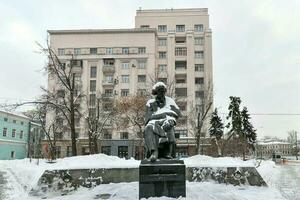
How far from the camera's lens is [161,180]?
7.32 metres

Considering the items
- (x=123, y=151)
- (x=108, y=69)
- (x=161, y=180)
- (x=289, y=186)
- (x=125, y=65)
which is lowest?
(x=123, y=151)

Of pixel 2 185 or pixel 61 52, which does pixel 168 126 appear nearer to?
pixel 2 185

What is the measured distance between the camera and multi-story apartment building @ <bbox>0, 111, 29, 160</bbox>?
47125mm

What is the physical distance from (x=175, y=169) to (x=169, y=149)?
564 mm

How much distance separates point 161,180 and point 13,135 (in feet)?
157

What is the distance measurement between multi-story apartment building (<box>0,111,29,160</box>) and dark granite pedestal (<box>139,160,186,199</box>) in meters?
A: 42.3

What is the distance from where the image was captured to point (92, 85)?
54875 millimetres

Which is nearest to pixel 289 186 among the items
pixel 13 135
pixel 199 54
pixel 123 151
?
pixel 123 151

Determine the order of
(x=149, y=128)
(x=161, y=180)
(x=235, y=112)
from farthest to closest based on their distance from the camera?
(x=235, y=112) < (x=149, y=128) < (x=161, y=180)

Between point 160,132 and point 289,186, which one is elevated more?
point 160,132

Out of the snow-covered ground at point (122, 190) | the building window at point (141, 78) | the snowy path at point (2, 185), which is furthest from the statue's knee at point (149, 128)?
the building window at point (141, 78)

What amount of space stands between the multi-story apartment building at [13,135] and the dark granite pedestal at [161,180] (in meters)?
42.3

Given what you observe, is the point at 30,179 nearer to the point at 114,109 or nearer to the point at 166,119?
the point at 166,119

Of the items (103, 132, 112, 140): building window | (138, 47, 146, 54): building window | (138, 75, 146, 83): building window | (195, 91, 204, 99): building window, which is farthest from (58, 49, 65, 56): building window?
(195, 91, 204, 99): building window
